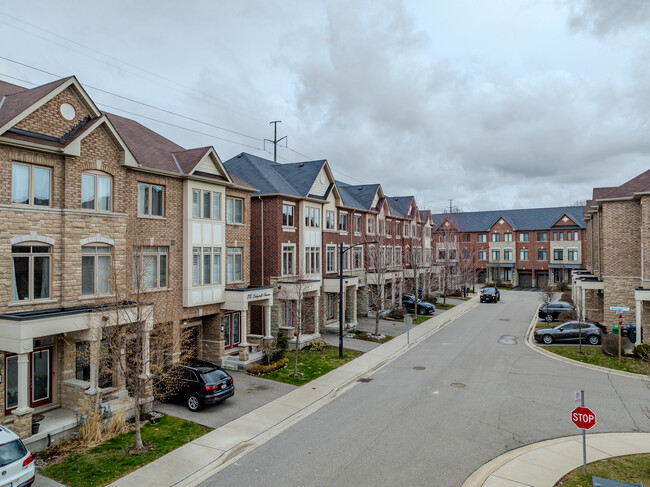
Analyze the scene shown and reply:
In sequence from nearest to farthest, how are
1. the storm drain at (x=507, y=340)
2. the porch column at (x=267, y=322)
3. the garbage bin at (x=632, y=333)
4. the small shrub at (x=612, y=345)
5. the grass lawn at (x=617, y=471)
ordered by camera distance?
the grass lawn at (x=617, y=471) → the small shrub at (x=612, y=345) → the porch column at (x=267, y=322) → the garbage bin at (x=632, y=333) → the storm drain at (x=507, y=340)

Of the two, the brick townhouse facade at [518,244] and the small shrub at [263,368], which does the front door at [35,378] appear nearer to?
the small shrub at [263,368]

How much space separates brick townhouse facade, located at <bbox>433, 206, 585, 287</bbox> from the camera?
63281 mm

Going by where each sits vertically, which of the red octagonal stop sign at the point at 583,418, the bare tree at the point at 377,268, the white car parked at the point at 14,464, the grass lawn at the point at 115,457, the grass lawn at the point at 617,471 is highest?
Result: the bare tree at the point at 377,268

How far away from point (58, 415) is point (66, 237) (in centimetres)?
584

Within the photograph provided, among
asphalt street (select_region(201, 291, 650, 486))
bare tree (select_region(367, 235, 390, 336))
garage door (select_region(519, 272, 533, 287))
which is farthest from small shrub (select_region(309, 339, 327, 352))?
garage door (select_region(519, 272, 533, 287))

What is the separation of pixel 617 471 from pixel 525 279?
208 feet

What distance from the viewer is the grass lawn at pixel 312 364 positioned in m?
19.4

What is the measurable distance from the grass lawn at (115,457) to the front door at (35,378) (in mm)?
3285

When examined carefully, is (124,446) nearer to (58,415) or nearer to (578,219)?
(58,415)

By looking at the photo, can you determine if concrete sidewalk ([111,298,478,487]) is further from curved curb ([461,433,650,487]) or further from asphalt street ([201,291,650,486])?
curved curb ([461,433,650,487])

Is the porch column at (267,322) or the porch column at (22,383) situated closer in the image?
the porch column at (22,383)

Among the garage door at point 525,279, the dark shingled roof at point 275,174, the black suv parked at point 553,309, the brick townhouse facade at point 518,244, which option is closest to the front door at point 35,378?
the dark shingled roof at point 275,174

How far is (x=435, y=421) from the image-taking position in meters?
14.0

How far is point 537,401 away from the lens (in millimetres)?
16062
